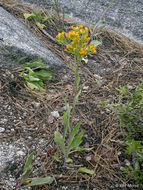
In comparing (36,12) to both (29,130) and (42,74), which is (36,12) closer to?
(42,74)

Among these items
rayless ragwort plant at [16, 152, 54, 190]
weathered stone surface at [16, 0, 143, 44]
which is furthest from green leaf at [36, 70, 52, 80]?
weathered stone surface at [16, 0, 143, 44]

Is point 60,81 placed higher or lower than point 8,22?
lower

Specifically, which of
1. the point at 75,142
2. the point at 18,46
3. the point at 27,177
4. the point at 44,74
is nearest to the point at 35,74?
the point at 44,74

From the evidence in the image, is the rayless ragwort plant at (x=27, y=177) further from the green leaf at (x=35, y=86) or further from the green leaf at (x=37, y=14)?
the green leaf at (x=37, y=14)

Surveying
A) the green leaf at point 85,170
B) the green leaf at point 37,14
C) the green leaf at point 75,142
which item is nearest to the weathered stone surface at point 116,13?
the green leaf at point 37,14

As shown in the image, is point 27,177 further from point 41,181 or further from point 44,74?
point 44,74

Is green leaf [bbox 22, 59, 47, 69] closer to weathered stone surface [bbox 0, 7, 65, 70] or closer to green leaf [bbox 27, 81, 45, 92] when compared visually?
weathered stone surface [bbox 0, 7, 65, 70]

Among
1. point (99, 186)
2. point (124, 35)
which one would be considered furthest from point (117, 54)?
point (99, 186)
